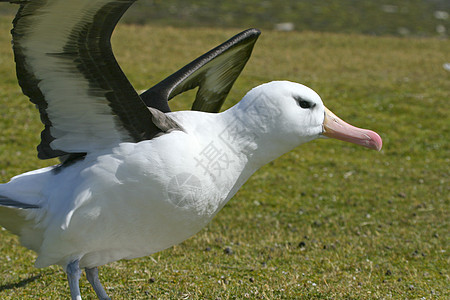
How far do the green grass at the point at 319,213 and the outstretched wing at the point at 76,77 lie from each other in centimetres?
186

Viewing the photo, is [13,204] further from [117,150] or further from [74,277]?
[117,150]

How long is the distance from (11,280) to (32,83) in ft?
8.92

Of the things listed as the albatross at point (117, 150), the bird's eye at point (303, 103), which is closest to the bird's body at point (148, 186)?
the albatross at point (117, 150)

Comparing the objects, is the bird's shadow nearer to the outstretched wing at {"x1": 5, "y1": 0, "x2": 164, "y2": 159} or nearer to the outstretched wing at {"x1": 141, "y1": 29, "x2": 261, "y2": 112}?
the outstretched wing at {"x1": 5, "y1": 0, "x2": 164, "y2": 159}

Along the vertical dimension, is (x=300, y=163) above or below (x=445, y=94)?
above

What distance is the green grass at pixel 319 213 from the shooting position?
542cm

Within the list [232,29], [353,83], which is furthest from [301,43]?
[353,83]

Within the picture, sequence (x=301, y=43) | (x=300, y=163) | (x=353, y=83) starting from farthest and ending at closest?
(x=301, y=43) → (x=353, y=83) → (x=300, y=163)

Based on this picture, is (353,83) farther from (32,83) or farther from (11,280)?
(32,83)

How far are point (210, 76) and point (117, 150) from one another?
6.25 ft

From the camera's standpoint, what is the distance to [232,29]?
1065 inches

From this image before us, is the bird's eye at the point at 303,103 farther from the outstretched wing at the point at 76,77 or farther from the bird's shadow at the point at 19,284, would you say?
the bird's shadow at the point at 19,284

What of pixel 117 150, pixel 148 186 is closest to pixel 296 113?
pixel 148 186

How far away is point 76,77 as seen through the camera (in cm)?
358
